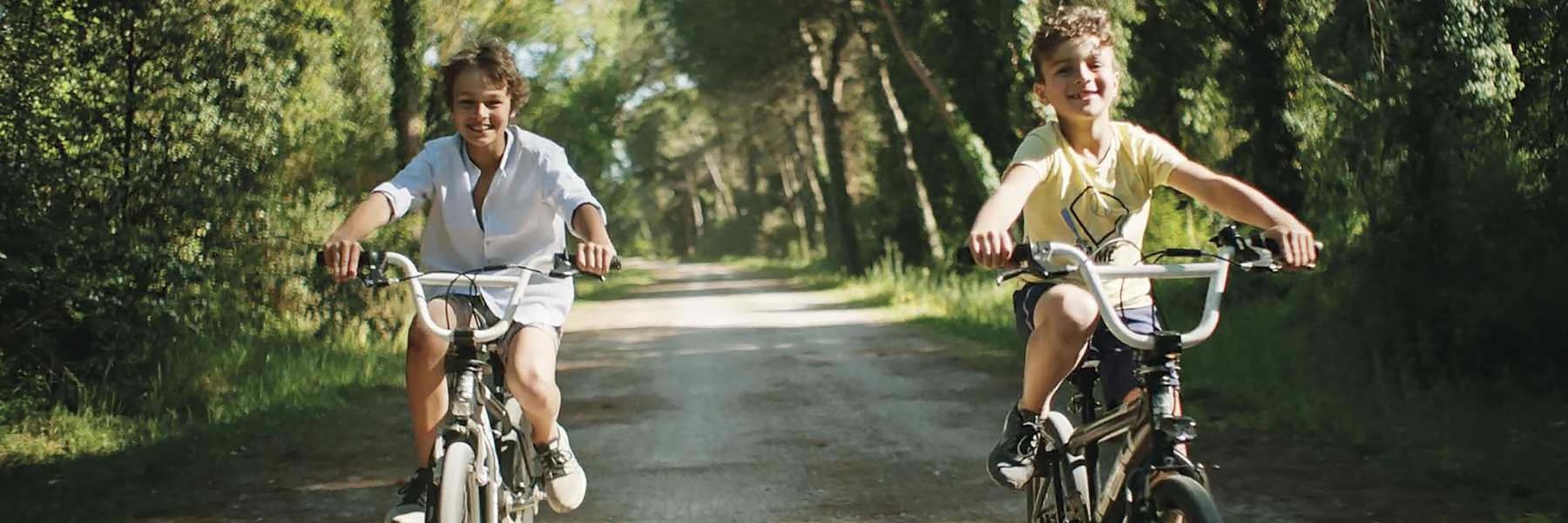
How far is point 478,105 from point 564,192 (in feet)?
1.25

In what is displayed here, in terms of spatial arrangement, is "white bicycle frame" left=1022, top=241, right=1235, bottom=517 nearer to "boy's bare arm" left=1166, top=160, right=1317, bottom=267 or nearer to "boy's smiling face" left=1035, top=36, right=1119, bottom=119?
"boy's bare arm" left=1166, top=160, right=1317, bottom=267

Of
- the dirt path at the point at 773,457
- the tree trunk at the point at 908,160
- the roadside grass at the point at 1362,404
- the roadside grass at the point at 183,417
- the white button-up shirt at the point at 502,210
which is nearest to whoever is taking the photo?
the white button-up shirt at the point at 502,210

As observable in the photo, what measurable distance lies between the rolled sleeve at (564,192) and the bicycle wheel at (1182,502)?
1982 millimetres

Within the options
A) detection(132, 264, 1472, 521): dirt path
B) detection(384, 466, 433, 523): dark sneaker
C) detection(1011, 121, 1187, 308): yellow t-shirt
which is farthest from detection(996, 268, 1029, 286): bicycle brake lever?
detection(132, 264, 1472, 521): dirt path

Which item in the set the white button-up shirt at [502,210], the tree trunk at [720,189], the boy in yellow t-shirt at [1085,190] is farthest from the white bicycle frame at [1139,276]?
the tree trunk at [720,189]

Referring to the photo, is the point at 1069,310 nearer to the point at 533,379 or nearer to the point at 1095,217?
the point at 1095,217

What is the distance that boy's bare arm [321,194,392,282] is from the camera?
416 cm

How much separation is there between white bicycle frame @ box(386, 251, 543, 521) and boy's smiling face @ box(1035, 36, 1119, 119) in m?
1.62

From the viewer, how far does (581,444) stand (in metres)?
8.82

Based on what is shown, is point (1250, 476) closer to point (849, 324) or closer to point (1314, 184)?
point (1314, 184)

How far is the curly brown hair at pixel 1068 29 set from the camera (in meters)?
4.14

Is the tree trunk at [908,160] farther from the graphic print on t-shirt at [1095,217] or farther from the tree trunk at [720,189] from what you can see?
the tree trunk at [720,189]

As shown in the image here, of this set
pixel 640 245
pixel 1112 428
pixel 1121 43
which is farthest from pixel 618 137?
pixel 640 245

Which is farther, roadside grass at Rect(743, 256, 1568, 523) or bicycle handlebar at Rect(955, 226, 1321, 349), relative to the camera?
roadside grass at Rect(743, 256, 1568, 523)
